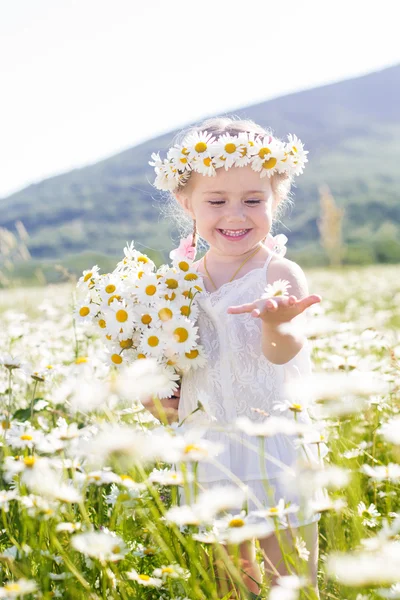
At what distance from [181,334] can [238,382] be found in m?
0.35

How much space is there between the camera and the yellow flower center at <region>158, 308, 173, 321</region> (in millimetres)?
2418

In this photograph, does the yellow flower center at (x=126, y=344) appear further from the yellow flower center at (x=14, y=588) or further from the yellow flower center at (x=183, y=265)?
the yellow flower center at (x=14, y=588)

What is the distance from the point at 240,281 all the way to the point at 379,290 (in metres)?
9.42

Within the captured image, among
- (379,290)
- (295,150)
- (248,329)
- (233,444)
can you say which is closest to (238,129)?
(295,150)

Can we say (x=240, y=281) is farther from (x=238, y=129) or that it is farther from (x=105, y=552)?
(x=105, y=552)

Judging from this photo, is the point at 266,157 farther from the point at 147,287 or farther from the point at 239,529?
the point at 239,529

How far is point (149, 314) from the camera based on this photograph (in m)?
2.47

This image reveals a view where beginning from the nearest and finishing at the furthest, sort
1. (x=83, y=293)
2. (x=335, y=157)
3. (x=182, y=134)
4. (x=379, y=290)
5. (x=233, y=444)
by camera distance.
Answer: (x=233, y=444) < (x=83, y=293) < (x=182, y=134) < (x=379, y=290) < (x=335, y=157)

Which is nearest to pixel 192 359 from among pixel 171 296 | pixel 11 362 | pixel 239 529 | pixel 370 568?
pixel 171 296

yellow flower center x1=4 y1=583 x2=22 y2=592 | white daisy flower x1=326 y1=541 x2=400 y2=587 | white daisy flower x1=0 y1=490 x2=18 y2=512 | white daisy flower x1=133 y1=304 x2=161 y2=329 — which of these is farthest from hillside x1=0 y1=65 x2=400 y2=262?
white daisy flower x1=326 y1=541 x2=400 y2=587

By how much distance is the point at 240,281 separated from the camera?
2.71m

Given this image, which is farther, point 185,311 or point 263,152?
point 263,152

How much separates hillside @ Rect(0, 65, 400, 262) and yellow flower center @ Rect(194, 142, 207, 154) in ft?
228

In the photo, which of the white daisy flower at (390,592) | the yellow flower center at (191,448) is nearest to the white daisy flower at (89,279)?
the yellow flower center at (191,448)
